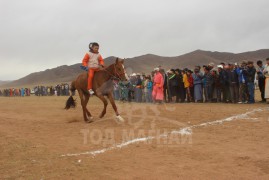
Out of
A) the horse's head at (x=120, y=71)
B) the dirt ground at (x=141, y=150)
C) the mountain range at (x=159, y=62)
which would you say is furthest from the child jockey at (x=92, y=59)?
the mountain range at (x=159, y=62)

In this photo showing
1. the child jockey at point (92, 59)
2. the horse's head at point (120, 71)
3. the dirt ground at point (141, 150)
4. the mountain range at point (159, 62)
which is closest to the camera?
the dirt ground at point (141, 150)

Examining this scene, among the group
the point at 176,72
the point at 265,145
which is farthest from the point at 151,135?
the point at 176,72

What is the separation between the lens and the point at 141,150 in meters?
6.82

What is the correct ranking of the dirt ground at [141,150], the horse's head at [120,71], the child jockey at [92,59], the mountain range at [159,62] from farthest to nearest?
the mountain range at [159,62]
the child jockey at [92,59]
the horse's head at [120,71]
the dirt ground at [141,150]

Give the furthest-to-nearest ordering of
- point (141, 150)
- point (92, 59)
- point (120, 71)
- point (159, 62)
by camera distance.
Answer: point (159, 62) → point (92, 59) → point (120, 71) → point (141, 150)

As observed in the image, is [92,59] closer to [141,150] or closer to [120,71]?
[120,71]

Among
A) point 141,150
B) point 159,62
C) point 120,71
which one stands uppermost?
point 159,62

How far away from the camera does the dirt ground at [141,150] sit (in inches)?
212

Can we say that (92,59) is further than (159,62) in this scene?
No

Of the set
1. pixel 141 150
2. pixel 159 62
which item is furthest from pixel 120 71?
pixel 159 62

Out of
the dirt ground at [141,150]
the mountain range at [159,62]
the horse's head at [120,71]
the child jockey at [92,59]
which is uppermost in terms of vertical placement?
the mountain range at [159,62]

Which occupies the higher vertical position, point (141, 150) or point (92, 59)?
point (92, 59)

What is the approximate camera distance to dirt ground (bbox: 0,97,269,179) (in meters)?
5.38

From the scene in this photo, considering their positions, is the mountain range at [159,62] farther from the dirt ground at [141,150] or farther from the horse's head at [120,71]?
the dirt ground at [141,150]
